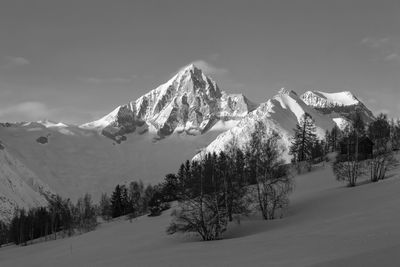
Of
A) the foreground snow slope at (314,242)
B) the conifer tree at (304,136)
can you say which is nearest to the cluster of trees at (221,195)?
the foreground snow slope at (314,242)

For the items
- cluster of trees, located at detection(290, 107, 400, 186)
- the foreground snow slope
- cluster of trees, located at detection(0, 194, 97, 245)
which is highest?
cluster of trees, located at detection(290, 107, 400, 186)

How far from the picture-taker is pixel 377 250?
18.0 m

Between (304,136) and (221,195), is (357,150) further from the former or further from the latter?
(304,136)

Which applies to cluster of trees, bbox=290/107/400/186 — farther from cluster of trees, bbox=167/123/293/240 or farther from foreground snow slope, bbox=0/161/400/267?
cluster of trees, bbox=167/123/293/240

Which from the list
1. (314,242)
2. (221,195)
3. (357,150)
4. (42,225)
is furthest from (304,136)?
(314,242)

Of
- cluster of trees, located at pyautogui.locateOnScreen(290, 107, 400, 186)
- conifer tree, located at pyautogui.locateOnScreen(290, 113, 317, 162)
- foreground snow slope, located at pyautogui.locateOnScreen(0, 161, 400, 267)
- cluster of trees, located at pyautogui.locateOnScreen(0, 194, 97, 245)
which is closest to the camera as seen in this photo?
foreground snow slope, located at pyautogui.locateOnScreen(0, 161, 400, 267)

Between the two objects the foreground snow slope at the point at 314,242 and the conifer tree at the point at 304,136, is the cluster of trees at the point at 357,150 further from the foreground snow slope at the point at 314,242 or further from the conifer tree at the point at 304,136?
the foreground snow slope at the point at 314,242

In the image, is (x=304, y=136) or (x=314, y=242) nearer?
(x=314, y=242)

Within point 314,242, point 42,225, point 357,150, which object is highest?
point 357,150

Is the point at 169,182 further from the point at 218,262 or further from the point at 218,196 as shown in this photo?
the point at 218,262

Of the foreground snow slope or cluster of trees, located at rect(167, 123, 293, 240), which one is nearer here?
the foreground snow slope

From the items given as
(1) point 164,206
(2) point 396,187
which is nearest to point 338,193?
(2) point 396,187

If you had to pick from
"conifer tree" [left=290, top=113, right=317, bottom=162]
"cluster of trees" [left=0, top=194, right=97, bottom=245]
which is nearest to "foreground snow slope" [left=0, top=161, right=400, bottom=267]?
"conifer tree" [left=290, top=113, right=317, bottom=162]

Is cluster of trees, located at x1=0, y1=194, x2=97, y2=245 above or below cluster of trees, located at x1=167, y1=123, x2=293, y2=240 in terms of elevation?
below
